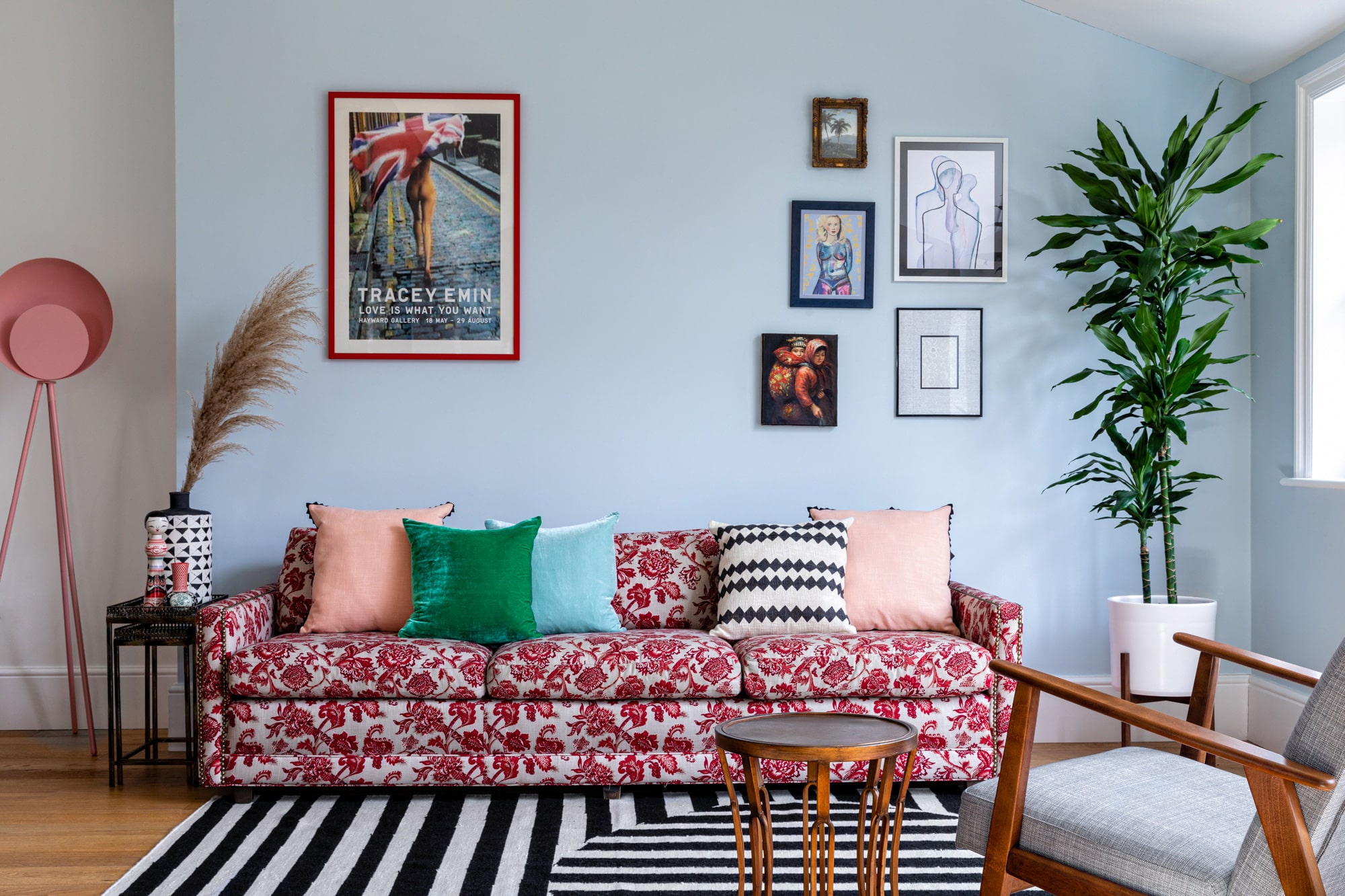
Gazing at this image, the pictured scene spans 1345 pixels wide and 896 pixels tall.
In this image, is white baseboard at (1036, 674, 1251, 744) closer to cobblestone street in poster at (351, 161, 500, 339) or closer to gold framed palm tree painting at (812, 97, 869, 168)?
gold framed palm tree painting at (812, 97, 869, 168)

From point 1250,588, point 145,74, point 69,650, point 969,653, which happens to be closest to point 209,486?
point 69,650

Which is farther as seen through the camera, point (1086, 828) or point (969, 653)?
point (969, 653)

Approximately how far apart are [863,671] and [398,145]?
8.57ft

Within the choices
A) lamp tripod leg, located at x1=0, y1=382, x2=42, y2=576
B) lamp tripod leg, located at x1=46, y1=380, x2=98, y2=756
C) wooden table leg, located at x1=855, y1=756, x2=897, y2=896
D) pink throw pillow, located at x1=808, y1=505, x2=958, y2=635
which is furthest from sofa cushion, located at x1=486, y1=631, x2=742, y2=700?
lamp tripod leg, located at x1=0, y1=382, x2=42, y2=576

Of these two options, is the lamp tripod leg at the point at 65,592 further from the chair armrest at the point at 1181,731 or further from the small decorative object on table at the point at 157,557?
the chair armrest at the point at 1181,731

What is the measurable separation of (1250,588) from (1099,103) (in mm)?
2035

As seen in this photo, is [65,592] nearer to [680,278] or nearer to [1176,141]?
[680,278]

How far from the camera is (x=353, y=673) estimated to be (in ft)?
9.86

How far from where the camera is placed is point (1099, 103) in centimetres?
399

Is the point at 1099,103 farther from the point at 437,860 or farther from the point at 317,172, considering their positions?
the point at 437,860

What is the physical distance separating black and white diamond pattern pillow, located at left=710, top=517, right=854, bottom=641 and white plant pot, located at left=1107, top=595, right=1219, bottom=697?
1011 millimetres

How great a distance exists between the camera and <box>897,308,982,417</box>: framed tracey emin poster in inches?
156

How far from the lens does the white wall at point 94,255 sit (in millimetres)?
4148

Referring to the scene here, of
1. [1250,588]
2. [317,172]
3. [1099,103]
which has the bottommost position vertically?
[1250,588]
